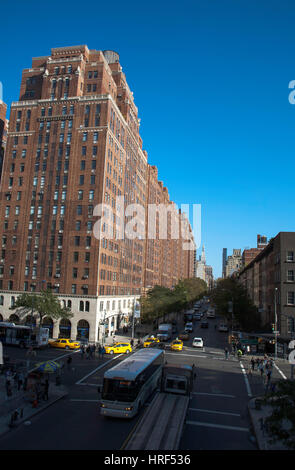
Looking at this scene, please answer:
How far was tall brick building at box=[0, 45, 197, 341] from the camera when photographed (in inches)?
2298

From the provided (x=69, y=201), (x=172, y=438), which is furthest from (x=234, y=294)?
(x=172, y=438)

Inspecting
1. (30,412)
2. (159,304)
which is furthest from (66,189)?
(30,412)

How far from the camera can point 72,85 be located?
211 feet

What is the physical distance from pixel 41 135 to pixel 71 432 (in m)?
57.3

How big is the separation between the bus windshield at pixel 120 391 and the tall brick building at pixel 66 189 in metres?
37.0

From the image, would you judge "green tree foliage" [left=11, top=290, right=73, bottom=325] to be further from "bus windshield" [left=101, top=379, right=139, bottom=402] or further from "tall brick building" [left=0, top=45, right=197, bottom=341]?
"bus windshield" [left=101, top=379, right=139, bottom=402]

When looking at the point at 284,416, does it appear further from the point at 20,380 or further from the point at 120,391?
the point at 20,380

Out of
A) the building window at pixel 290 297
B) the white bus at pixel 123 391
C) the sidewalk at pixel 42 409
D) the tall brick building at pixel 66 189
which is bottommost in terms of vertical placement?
the sidewalk at pixel 42 409

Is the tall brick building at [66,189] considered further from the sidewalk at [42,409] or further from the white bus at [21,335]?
the sidewalk at [42,409]

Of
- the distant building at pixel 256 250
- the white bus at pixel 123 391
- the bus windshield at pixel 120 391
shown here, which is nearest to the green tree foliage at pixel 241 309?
the white bus at pixel 123 391

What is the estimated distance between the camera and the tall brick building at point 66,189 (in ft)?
192

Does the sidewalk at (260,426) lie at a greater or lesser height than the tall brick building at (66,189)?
lesser

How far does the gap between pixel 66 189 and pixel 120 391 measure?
1855 inches

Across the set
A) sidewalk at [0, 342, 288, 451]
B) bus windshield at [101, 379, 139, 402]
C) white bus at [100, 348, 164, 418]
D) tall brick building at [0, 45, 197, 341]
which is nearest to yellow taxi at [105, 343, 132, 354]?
tall brick building at [0, 45, 197, 341]
